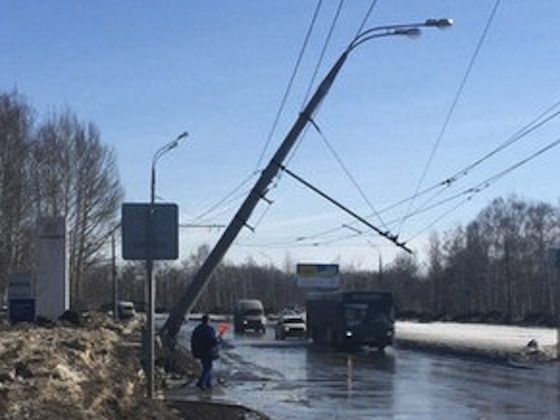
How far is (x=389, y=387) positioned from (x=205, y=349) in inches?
199

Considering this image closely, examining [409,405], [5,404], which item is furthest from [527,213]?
[5,404]

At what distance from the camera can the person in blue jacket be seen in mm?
29359

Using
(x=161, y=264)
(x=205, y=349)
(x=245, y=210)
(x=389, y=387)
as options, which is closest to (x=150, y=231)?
(x=205, y=349)

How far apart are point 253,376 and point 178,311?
22.5 feet

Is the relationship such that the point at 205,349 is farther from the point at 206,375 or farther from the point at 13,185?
the point at 13,185

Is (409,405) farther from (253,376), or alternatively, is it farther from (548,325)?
(548,325)

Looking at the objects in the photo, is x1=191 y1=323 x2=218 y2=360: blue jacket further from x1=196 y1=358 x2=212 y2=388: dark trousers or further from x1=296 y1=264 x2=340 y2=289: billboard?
x1=296 y1=264 x2=340 y2=289: billboard

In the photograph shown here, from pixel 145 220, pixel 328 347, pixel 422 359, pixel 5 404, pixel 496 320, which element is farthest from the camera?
pixel 496 320

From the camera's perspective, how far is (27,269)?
7231 cm

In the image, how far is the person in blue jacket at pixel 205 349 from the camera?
1156 inches

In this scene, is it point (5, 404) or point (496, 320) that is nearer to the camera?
point (5, 404)

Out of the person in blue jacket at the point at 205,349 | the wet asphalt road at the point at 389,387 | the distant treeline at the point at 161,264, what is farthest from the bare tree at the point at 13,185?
the person in blue jacket at the point at 205,349

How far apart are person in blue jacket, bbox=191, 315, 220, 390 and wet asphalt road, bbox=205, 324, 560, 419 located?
51 cm

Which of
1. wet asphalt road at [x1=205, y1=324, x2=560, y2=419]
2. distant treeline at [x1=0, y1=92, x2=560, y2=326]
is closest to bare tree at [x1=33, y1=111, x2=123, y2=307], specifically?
distant treeline at [x1=0, y1=92, x2=560, y2=326]
